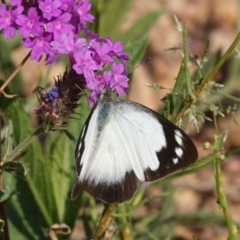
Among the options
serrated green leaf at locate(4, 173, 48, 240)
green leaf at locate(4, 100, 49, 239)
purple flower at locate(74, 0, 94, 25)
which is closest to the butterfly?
purple flower at locate(74, 0, 94, 25)

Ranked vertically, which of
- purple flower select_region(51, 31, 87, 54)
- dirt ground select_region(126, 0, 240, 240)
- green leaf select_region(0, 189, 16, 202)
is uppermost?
purple flower select_region(51, 31, 87, 54)

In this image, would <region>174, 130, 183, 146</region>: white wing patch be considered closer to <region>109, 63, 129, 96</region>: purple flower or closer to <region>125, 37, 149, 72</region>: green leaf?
<region>109, 63, 129, 96</region>: purple flower

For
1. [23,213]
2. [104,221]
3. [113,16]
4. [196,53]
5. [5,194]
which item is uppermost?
[113,16]

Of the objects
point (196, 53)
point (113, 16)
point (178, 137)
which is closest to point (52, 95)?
point (178, 137)

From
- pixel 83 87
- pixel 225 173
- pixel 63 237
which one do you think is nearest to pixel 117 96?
pixel 83 87

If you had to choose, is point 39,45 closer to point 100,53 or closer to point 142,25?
point 100,53

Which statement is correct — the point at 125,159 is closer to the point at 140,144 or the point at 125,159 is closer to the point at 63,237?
the point at 140,144

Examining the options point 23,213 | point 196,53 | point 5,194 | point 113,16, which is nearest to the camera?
point 5,194
